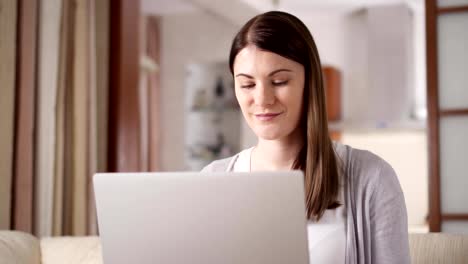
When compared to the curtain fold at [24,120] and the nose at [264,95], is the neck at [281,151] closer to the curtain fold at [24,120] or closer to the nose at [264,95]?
the nose at [264,95]

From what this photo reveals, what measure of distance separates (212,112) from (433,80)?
12.7ft

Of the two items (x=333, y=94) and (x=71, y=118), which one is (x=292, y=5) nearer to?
(x=333, y=94)

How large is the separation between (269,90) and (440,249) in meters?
0.73

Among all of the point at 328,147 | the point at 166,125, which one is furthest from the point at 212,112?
the point at 328,147

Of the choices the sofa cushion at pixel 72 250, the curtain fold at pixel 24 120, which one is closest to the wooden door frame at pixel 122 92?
the curtain fold at pixel 24 120

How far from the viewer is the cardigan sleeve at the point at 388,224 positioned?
140 centimetres

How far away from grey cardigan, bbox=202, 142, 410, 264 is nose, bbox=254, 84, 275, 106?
25 centimetres

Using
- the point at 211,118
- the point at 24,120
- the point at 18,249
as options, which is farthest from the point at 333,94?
the point at 18,249

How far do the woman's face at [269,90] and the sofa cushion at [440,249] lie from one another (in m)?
0.59

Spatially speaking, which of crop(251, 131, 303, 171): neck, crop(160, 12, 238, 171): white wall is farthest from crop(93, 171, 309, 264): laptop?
crop(160, 12, 238, 171): white wall

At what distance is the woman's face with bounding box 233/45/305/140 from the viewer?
4.64ft

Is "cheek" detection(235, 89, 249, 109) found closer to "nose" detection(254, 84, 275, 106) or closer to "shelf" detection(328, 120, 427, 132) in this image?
"nose" detection(254, 84, 275, 106)

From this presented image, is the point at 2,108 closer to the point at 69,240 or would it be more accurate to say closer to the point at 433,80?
the point at 69,240

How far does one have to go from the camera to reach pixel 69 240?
6.95 feet
